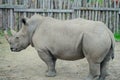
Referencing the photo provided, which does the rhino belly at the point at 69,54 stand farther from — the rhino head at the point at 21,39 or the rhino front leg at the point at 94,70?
the rhino head at the point at 21,39

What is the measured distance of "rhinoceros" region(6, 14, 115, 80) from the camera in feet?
18.0

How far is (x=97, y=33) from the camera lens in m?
5.50

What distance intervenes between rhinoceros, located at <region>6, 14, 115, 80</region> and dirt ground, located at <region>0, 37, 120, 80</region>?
0.31 meters

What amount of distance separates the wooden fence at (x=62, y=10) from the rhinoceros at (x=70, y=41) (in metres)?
5.08

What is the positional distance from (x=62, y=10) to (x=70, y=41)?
238 inches

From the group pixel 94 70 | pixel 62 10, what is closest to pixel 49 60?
pixel 94 70

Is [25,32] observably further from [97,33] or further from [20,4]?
[20,4]

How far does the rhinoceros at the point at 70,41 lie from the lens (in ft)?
18.0

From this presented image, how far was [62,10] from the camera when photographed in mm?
11695

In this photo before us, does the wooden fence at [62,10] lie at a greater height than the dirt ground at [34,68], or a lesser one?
greater

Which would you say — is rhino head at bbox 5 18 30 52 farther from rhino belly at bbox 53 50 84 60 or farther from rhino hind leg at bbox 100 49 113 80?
rhino hind leg at bbox 100 49 113 80

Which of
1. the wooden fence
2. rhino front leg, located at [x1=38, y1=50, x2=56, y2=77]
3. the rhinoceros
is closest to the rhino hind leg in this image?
the rhinoceros

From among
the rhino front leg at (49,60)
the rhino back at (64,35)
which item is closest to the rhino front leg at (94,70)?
the rhino back at (64,35)

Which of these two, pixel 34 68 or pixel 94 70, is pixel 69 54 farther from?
pixel 34 68
